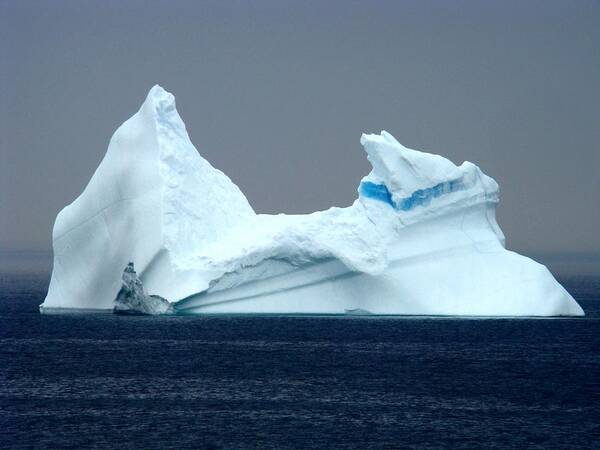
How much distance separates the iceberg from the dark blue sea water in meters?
1.04

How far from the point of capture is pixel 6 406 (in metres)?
21.2

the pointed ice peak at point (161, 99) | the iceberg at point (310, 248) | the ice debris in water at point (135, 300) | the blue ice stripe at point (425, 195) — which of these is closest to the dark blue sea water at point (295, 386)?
the ice debris in water at point (135, 300)

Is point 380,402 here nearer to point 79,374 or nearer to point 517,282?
point 79,374

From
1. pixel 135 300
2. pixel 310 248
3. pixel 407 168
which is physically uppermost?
pixel 407 168

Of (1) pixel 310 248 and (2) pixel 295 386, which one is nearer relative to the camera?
(2) pixel 295 386

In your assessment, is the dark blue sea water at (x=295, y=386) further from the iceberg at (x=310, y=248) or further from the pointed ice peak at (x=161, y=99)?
the pointed ice peak at (x=161, y=99)

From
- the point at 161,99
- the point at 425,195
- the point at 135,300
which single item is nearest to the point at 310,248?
the point at 425,195

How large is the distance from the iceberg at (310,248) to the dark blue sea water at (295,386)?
1.04m

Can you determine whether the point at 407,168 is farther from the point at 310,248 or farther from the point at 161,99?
the point at 161,99

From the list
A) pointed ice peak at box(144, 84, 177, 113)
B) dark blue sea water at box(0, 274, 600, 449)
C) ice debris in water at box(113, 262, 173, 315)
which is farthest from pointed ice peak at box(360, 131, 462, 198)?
ice debris in water at box(113, 262, 173, 315)

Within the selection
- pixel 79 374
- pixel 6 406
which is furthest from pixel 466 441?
pixel 79 374

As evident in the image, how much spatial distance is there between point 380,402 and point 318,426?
8.71 feet

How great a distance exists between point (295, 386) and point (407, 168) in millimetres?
11350

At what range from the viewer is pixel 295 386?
23719 mm
